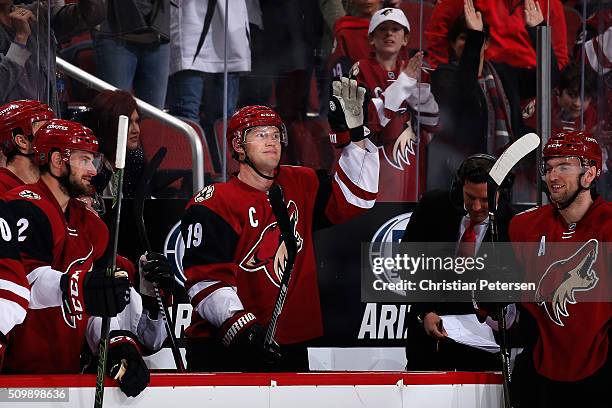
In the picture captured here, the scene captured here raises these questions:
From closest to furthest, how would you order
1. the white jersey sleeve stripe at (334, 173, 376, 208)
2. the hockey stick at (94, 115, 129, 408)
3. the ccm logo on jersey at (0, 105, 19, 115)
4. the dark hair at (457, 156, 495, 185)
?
the hockey stick at (94, 115, 129, 408) → the ccm logo on jersey at (0, 105, 19, 115) → the white jersey sleeve stripe at (334, 173, 376, 208) → the dark hair at (457, 156, 495, 185)

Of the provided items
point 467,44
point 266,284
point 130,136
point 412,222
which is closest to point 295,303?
point 266,284

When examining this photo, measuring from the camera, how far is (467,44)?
4.25 metres

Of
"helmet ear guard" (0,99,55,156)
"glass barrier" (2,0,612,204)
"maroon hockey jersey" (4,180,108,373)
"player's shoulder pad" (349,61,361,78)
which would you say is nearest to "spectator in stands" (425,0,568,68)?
"glass barrier" (2,0,612,204)

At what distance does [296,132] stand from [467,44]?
696 mm

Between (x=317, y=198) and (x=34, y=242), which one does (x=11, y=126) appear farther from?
(x=317, y=198)

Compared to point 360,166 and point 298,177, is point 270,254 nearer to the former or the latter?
point 298,177

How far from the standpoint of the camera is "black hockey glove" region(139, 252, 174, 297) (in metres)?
3.32

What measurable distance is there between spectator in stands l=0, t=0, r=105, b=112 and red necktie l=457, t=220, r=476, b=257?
1.39 metres

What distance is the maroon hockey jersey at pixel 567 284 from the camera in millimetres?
3170

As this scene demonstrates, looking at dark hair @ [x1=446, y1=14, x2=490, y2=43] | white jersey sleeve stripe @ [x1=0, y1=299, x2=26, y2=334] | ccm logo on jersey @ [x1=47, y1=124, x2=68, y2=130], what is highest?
dark hair @ [x1=446, y1=14, x2=490, y2=43]

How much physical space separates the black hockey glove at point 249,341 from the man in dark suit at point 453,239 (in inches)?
25.0

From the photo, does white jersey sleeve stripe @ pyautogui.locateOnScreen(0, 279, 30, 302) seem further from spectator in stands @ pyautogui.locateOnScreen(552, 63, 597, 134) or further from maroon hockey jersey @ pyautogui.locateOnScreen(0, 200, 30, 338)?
spectator in stands @ pyautogui.locateOnScreen(552, 63, 597, 134)

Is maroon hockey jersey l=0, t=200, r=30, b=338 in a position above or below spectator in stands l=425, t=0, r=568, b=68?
below

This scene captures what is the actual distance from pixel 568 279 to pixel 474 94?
1.13 meters
